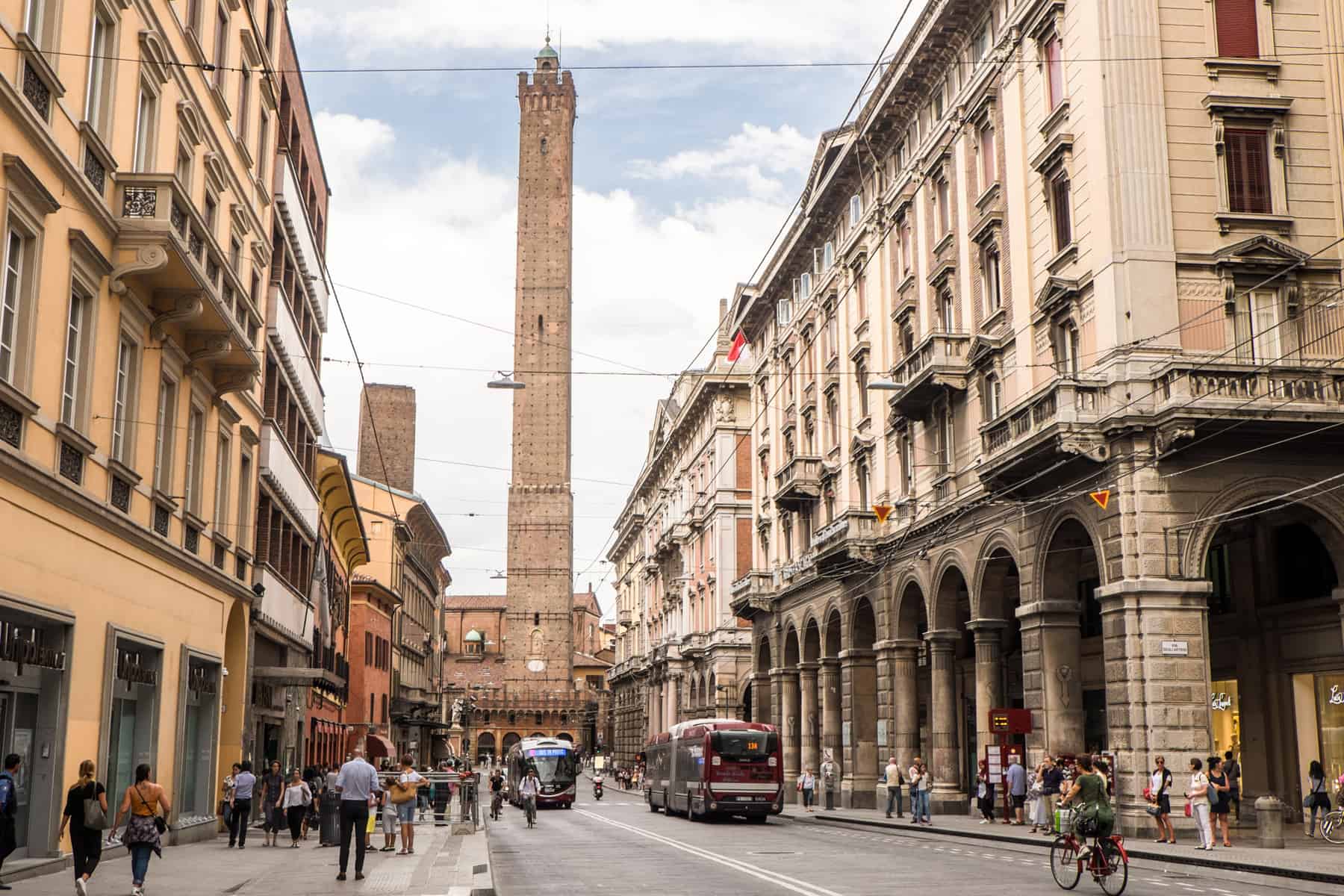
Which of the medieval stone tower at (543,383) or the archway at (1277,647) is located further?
the medieval stone tower at (543,383)

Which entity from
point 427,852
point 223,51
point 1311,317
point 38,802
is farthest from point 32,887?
point 1311,317

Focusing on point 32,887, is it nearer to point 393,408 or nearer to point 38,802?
point 38,802

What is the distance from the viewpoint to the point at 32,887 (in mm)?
15000

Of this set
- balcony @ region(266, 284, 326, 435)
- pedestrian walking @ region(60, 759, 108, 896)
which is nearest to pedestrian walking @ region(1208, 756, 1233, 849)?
pedestrian walking @ region(60, 759, 108, 896)

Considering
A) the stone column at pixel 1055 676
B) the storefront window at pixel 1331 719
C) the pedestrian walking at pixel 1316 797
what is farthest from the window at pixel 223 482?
the storefront window at pixel 1331 719

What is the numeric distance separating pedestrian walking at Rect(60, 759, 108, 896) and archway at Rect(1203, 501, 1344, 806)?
19024mm

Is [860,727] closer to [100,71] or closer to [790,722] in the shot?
[790,722]

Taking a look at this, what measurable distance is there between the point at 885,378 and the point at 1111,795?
16834 millimetres

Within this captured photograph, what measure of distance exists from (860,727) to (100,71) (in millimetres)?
30668

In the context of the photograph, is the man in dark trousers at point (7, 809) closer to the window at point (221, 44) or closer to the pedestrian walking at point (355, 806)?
the pedestrian walking at point (355, 806)

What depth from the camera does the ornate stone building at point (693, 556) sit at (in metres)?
67.5

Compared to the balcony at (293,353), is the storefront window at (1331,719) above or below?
below

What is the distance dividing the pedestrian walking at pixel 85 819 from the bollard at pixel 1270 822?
1675cm

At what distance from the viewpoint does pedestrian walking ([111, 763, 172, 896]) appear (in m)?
14.7
